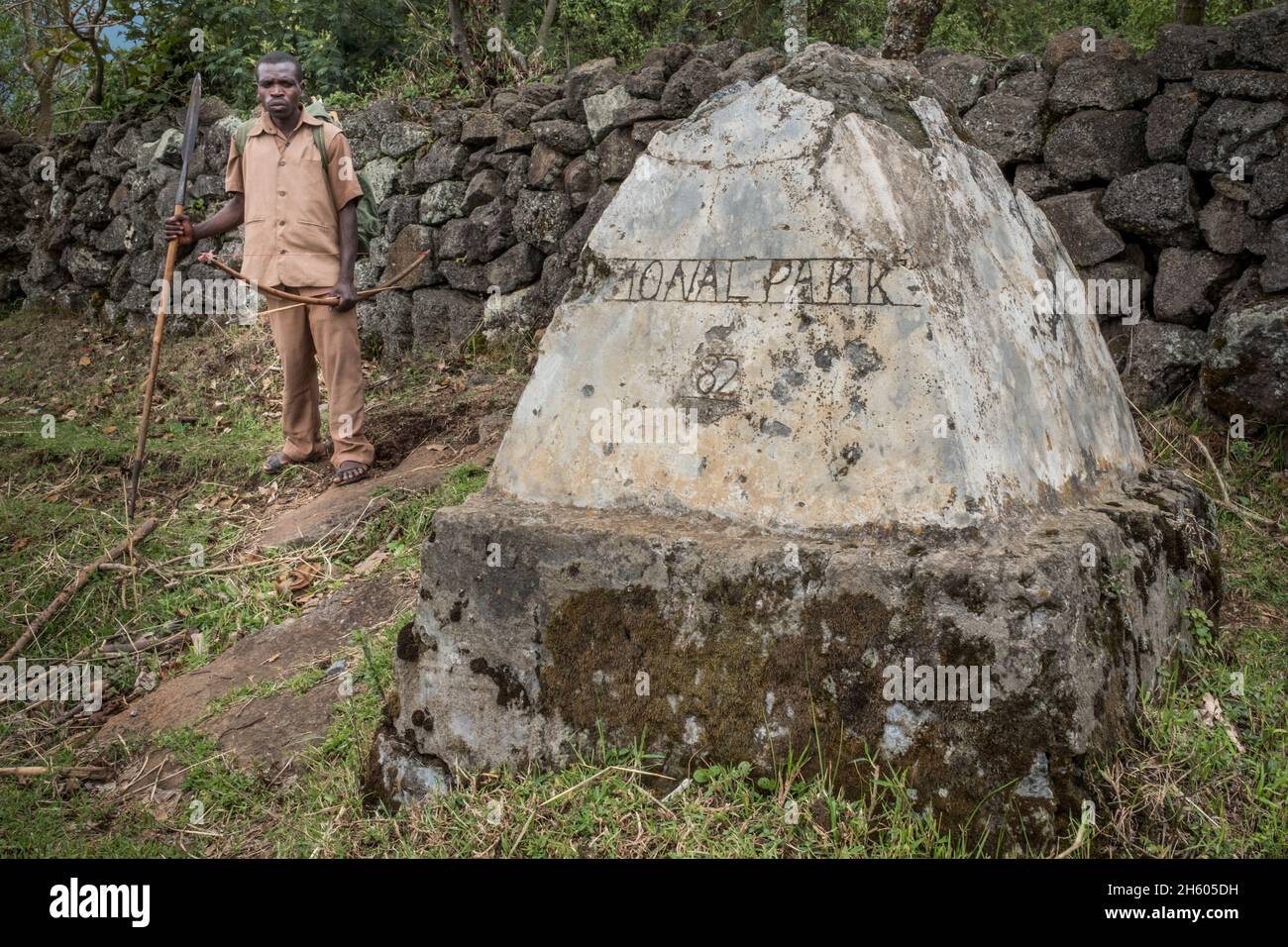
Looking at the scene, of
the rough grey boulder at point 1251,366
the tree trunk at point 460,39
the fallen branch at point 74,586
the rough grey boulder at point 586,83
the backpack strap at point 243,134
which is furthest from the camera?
the tree trunk at point 460,39

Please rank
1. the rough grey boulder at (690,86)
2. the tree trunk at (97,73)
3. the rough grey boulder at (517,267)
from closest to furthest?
1. the rough grey boulder at (690,86)
2. the rough grey boulder at (517,267)
3. the tree trunk at (97,73)

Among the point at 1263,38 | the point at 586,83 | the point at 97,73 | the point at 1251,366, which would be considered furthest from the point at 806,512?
the point at 97,73

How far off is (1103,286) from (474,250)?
3.65 meters

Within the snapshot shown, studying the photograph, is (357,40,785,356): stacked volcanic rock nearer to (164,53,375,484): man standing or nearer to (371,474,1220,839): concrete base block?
(164,53,375,484): man standing

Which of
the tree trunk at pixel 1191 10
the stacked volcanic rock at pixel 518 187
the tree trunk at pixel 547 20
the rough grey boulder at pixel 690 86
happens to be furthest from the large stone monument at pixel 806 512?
the tree trunk at pixel 547 20

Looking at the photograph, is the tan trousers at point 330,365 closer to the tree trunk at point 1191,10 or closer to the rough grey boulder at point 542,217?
the rough grey boulder at point 542,217

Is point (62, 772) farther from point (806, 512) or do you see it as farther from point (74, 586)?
point (806, 512)

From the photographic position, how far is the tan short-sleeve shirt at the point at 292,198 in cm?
521

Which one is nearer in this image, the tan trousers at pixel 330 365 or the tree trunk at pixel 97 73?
the tan trousers at pixel 330 365

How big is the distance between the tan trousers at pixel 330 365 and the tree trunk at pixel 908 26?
308 cm

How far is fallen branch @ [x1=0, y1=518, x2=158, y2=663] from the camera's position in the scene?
4.27 metres

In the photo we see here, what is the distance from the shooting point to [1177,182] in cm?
503

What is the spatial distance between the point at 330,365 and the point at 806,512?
3378 millimetres

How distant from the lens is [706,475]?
2.66m
